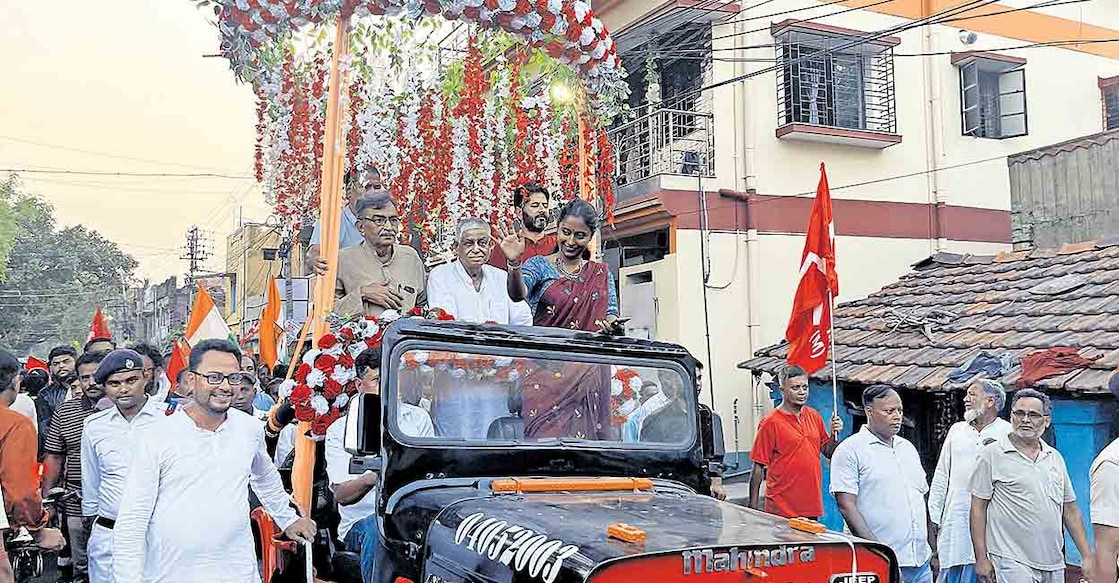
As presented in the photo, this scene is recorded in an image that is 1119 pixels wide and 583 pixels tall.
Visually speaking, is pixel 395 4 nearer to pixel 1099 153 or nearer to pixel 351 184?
pixel 351 184

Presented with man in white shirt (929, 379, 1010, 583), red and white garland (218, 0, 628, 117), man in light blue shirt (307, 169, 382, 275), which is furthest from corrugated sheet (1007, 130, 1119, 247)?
man in light blue shirt (307, 169, 382, 275)

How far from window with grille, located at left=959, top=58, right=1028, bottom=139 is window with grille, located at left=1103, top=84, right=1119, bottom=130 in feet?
5.95

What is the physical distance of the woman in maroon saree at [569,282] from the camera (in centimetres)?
533

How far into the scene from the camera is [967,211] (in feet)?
47.2

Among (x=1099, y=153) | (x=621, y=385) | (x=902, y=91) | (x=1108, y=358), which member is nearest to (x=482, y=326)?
(x=621, y=385)

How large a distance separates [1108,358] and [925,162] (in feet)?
23.5

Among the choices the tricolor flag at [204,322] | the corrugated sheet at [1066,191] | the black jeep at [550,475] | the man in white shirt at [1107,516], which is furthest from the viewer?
the corrugated sheet at [1066,191]

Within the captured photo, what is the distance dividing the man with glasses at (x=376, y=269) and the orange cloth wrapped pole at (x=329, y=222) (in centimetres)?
28

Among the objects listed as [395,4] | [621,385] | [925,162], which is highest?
[925,162]

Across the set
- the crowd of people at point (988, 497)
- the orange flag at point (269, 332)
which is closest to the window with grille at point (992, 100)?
the crowd of people at point (988, 497)

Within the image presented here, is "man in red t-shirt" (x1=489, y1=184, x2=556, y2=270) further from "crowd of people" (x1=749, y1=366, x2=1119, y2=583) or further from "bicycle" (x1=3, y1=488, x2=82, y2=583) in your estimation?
"bicycle" (x1=3, y1=488, x2=82, y2=583)

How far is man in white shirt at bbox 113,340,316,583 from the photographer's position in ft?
12.3

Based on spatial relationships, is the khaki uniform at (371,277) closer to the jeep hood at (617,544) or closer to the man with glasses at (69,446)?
the man with glasses at (69,446)

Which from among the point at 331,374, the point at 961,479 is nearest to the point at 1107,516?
the point at 961,479
